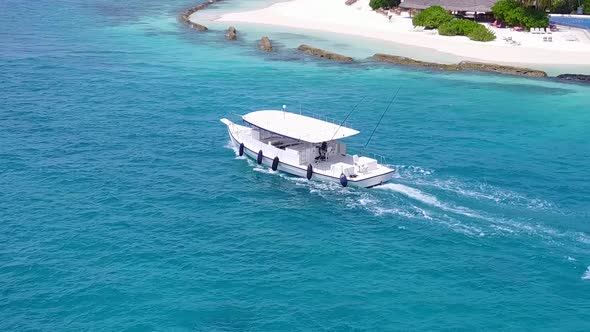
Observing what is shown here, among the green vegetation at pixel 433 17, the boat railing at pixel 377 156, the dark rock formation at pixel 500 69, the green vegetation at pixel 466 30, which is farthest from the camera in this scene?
the green vegetation at pixel 433 17

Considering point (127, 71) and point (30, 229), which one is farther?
point (127, 71)

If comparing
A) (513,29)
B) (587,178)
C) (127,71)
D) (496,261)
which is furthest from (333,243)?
(513,29)

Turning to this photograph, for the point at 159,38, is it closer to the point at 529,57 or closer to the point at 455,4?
the point at 455,4

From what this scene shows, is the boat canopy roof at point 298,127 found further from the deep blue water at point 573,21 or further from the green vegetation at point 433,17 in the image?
the deep blue water at point 573,21

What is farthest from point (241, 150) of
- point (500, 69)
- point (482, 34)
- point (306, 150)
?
point (482, 34)

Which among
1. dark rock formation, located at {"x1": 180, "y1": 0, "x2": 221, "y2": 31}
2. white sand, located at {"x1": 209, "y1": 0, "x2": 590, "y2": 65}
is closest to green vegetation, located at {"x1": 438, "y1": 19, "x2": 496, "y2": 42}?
white sand, located at {"x1": 209, "y1": 0, "x2": 590, "y2": 65}

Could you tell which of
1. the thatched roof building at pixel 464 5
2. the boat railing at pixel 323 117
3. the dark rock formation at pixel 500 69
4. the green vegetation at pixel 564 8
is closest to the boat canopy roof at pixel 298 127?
the boat railing at pixel 323 117
